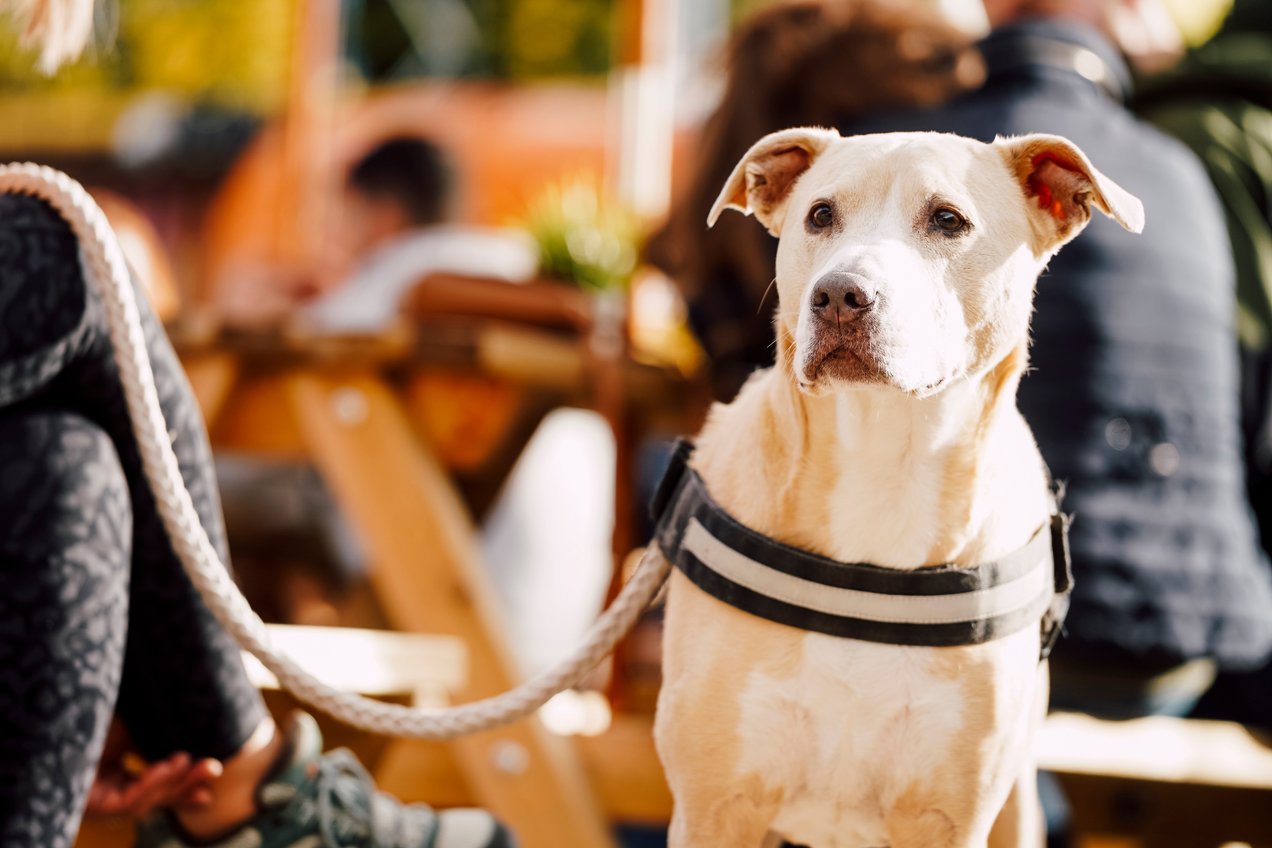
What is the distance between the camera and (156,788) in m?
1.52

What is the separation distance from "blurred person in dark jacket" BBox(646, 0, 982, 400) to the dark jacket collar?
0.44ft

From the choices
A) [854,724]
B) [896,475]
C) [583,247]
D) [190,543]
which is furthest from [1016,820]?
[583,247]

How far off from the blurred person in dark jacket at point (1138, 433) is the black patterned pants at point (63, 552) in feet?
4.14

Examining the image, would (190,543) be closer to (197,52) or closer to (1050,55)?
(1050,55)

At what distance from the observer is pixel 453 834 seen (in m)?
1.64

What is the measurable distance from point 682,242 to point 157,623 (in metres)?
1.37

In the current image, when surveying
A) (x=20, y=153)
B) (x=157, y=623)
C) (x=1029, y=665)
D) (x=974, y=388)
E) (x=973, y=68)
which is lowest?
(x=20, y=153)

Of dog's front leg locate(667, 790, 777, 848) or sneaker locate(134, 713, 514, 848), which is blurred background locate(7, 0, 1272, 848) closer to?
sneaker locate(134, 713, 514, 848)

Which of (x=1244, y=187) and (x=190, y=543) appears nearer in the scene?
(x=190, y=543)

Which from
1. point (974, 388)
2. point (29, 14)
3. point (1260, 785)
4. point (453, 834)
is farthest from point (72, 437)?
point (1260, 785)

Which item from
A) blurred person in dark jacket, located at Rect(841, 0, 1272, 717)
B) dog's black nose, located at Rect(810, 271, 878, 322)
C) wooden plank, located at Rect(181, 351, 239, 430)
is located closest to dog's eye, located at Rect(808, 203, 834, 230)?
dog's black nose, located at Rect(810, 271, 878, 322)

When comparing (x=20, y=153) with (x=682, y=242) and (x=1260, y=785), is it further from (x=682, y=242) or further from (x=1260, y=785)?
(x=1260, y=785)

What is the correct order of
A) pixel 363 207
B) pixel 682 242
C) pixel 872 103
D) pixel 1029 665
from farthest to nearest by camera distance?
pixel 363 207 → pixel 682 242 → pixel 872 103 → pixel 1029 665

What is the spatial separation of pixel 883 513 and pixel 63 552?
89 centimetres
